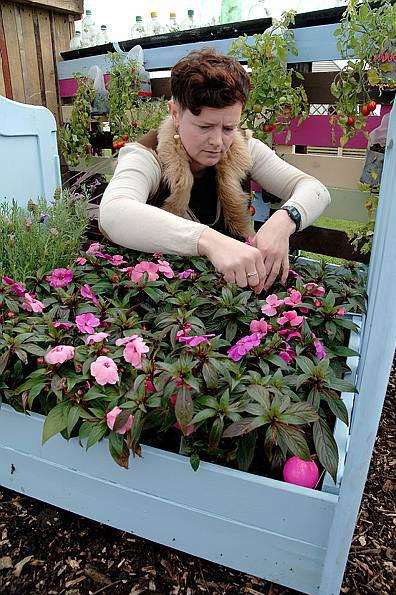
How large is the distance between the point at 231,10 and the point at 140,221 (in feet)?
6.41

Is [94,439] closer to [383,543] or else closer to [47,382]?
[47,382]

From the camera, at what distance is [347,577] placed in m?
1.10

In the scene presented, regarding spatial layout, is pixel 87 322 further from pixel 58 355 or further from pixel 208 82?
pixel 208 82

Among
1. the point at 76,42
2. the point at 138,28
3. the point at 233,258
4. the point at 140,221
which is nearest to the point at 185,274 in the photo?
the point at 140,221

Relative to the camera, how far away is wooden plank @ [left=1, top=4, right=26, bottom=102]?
3.12 metres

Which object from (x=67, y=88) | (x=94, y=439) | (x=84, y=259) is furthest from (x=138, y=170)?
(x=67, y=88)

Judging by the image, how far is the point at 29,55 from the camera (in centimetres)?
335

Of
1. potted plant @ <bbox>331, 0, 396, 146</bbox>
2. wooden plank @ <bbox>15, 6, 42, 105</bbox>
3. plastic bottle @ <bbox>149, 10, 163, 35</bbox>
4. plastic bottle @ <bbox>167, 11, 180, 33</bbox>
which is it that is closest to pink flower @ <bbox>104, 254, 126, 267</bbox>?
potted plant @ <bbox>331, 0, 396, 146</bbox>

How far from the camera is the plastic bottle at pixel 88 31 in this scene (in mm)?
3584

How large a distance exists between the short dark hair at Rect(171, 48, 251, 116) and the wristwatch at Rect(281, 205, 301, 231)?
14.9 inches

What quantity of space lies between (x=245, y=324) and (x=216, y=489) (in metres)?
0.49

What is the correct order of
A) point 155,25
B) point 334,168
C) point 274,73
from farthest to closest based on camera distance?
point 155,25
point 334,168
point 274,73

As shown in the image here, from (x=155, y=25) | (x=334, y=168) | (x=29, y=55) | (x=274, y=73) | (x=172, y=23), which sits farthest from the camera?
(x=29, y=55)

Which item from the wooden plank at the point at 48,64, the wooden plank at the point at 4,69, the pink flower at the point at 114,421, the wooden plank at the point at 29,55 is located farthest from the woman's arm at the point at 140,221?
the wooden plank at the point at 48,64
